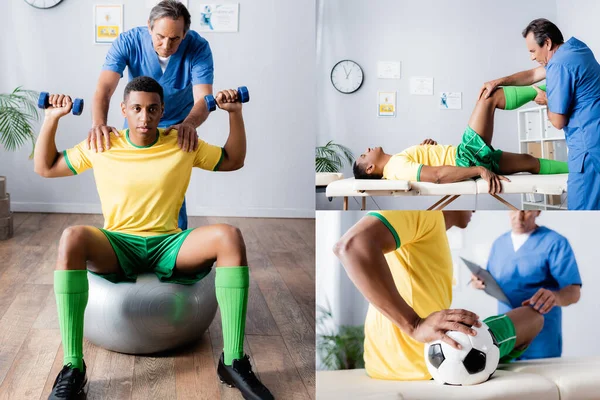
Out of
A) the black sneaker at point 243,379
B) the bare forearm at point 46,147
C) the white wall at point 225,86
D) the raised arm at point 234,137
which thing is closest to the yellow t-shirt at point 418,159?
the black sneaker at point 243,379

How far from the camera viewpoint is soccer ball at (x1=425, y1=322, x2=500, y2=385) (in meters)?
0.88

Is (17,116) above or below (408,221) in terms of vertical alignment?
above

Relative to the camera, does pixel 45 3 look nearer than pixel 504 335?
No

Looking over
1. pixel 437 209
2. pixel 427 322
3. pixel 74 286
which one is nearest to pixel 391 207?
pixel 437 209

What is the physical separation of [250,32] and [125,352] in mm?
3093

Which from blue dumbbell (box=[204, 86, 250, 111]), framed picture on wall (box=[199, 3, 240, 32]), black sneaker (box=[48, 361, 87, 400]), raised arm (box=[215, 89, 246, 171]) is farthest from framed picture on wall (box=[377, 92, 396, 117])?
framed picture on wall (box=[199, 3, 240, 32])

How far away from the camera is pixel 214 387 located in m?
1.68

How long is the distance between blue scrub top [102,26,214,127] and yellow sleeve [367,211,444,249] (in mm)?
1562

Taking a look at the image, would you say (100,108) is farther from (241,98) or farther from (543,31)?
(543,31)

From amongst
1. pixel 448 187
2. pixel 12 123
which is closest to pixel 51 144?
pixel 448 187

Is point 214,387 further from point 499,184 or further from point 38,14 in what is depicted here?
point 38,14

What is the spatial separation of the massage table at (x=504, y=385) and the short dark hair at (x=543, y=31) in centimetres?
43

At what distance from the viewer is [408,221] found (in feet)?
2.88

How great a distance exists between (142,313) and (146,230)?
0.78ft
